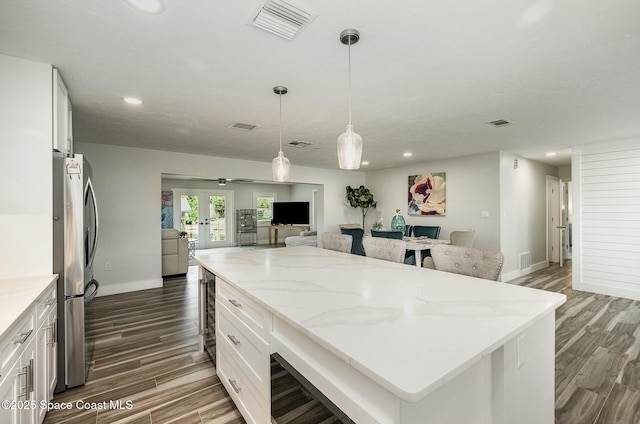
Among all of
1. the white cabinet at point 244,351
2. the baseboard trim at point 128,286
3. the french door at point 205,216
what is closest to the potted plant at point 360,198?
the baseboard trim at point 128,286

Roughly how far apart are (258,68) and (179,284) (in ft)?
13.7

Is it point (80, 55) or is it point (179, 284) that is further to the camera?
point (179, 284)

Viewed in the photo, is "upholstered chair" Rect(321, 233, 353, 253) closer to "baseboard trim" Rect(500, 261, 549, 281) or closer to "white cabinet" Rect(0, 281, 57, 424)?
"white cabinet" Rect(0, 281, 57, 424)

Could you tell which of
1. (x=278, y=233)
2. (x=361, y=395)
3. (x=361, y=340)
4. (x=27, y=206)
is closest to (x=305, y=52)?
(x=361, y=340)

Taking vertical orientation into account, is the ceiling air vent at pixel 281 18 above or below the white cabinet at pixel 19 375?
above

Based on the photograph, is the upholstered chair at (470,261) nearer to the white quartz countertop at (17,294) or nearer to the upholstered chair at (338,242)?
the upholstered chair at (338,242)

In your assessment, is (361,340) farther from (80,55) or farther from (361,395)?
(80,55)

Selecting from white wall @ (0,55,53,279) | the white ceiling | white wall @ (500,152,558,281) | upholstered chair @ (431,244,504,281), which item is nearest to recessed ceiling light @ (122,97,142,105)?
the white ceiling

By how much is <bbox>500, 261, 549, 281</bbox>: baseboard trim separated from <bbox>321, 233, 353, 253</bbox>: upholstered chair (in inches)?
134

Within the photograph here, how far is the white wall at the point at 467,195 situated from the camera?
5.09 m

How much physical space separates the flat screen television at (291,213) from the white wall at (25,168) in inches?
317

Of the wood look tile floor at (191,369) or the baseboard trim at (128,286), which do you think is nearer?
the wood look tile floor at (191,369)

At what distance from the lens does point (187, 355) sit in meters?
2.61

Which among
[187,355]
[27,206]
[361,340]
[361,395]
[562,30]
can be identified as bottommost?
[187,355]
